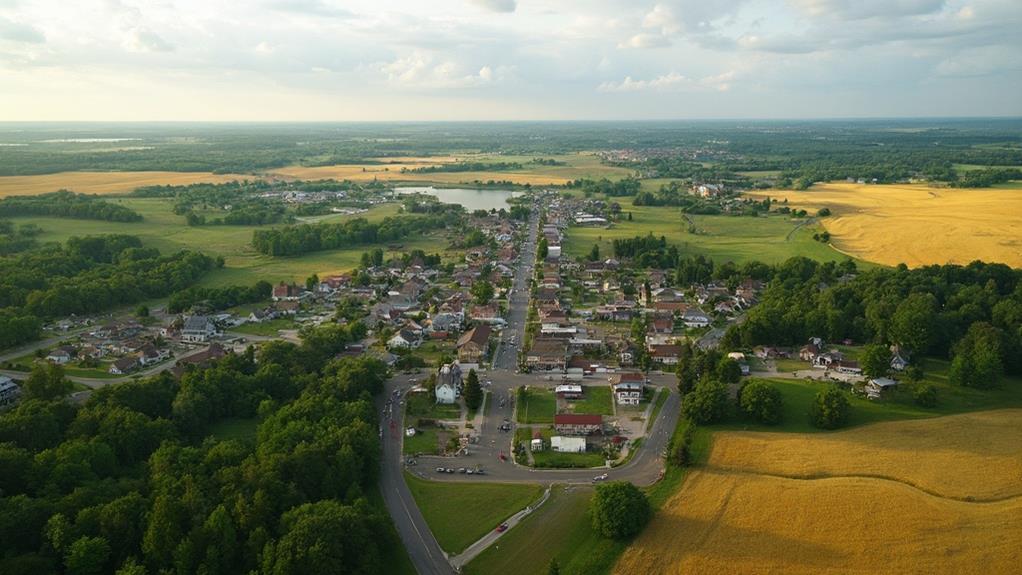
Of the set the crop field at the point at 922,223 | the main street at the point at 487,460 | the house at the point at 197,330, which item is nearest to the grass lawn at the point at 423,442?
the main street at the point at 487,460

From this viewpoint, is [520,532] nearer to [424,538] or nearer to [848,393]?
[424,538]

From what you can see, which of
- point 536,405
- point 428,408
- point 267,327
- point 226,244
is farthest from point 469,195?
point 536,405

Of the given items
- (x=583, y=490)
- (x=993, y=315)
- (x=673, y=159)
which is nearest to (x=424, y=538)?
(x=583, y=490)

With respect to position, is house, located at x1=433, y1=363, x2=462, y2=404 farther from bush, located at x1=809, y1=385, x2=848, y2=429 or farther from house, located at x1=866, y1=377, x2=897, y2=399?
house, located at x1=866, y1=377, x2=897, y2=399

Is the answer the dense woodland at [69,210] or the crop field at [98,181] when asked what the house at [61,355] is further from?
the crop field at [98,181]

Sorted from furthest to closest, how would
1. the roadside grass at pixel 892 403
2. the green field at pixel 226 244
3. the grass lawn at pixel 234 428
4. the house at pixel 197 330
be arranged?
the green field at pixel 226 244, the house at pixel 197 330, the roadside grass at pixel 892 403, the grass lawn at pixel 234 428

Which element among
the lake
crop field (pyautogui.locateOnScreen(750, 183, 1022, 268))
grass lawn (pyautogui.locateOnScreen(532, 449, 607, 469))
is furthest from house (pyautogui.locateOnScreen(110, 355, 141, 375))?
the lake
